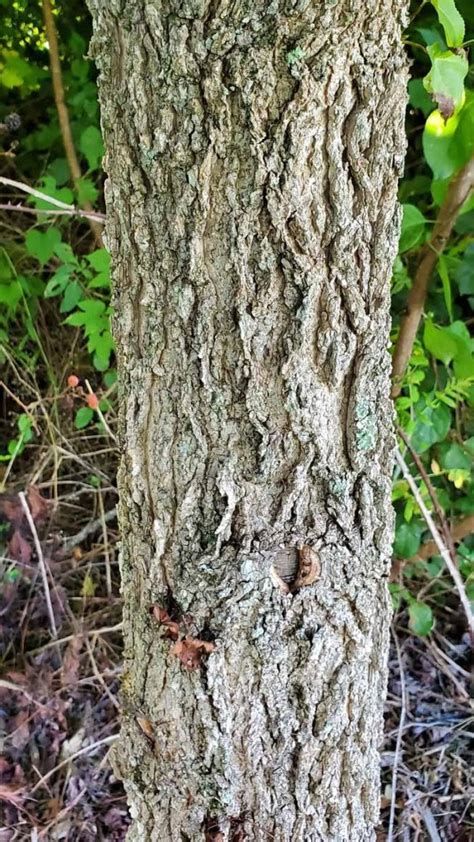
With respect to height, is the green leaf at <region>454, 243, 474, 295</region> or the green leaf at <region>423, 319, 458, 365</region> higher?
the green leaf at <region>454, 243, 474, 295</region>

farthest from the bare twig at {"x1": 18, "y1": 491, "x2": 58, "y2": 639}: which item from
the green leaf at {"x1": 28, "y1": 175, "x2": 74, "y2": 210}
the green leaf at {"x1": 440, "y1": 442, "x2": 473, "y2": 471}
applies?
the green leaf at {"x1": 440, "y1": 442, "x2": 473, "y2": 471}

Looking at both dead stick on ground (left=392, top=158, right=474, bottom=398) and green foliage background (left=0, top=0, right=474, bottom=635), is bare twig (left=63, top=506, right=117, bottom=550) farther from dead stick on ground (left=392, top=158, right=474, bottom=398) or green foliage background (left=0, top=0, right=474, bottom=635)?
dead stick on ground (left=392, top=158, right=474, bottom=398)

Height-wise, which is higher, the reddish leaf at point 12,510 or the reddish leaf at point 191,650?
the reddish leaf at point 191,650

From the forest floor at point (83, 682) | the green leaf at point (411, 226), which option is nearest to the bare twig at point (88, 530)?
the forest floor at point (83, 682)

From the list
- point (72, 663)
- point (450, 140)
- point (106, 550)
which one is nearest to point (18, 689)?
point (72, 663)

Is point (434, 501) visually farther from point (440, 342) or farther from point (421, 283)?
point (421, 283)

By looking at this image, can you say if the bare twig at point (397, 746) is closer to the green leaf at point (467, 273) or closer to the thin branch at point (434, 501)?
the thin branch at point (434, 501)

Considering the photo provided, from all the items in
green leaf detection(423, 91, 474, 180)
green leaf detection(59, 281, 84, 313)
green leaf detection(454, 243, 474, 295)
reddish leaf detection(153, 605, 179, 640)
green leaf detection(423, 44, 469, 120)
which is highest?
green leaf detection(423, 44, 469, 120)
